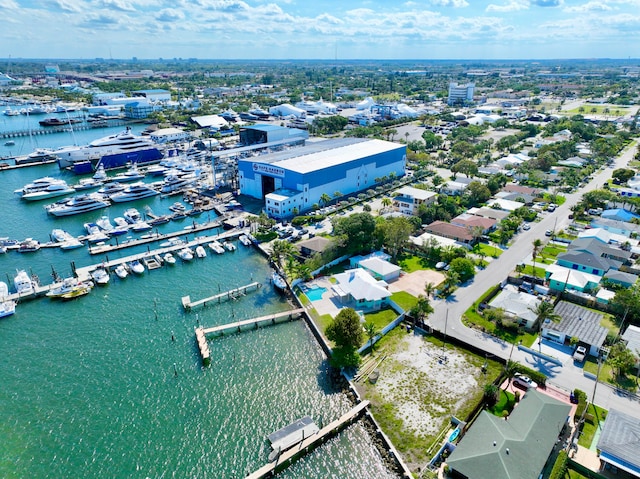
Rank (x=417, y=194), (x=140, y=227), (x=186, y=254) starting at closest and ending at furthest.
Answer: (x=186, y=254) → (x=140, y=227) → (x=417, y=194)

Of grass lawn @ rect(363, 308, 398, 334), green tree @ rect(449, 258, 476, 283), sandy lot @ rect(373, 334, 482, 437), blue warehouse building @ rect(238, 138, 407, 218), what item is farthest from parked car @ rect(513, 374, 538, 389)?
blue warehouse building @ rect(238, 138, 407, 218)

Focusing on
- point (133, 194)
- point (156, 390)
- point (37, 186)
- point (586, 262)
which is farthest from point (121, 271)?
point (586, 262)

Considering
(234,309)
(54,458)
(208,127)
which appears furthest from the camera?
(208,127)

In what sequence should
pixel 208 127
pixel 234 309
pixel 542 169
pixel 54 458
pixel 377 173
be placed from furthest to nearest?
pixel 208 127
pixel 542 169
pixel 377 173
pixel 234 309
pixel 54 458

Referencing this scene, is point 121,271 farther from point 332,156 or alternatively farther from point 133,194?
point 332,156

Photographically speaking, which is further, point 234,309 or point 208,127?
point 208,127

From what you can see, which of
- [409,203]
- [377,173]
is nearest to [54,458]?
[409,203]

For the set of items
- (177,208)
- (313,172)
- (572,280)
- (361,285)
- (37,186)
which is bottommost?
(177,208)

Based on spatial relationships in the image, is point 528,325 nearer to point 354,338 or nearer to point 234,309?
point 354,338
